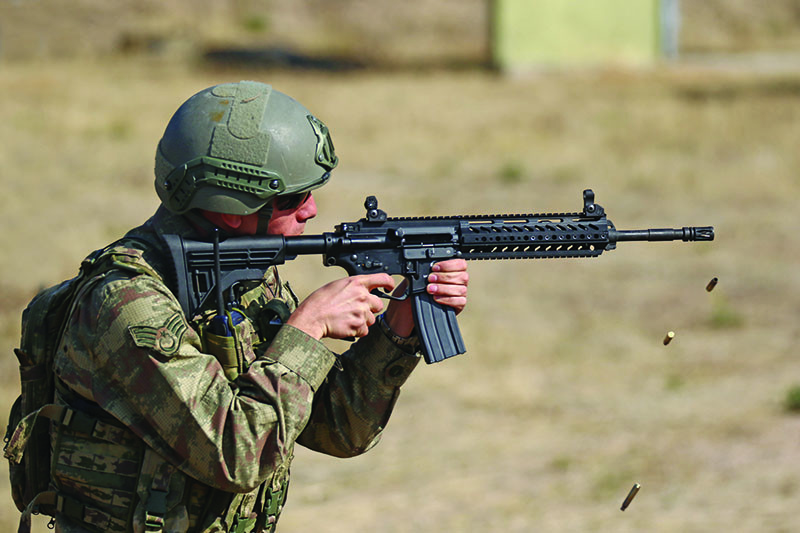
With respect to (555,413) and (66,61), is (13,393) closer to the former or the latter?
(555,413)

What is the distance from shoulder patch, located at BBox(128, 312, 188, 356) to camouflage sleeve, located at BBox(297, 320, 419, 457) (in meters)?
0.77

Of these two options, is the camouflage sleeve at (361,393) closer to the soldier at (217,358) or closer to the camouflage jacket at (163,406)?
the soldier at (217,358)

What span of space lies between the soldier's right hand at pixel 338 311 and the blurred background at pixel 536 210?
3.86 m

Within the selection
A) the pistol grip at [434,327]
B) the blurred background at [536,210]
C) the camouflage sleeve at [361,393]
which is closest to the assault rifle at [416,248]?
the pistol grip at [434,327]

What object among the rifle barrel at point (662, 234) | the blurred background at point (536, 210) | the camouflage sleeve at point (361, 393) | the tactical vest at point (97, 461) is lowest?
the tactical vest at point (97, 461)

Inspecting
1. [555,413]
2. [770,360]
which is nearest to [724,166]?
[770,360]

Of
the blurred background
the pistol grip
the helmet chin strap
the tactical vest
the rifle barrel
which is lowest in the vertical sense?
the tactical vest

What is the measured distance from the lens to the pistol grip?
3.55m

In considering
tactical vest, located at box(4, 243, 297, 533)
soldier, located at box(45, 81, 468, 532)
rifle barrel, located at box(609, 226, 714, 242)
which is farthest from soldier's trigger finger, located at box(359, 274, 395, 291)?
rifle barrel, located at box(609, 226, 714, 242)

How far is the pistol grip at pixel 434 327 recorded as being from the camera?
11.6 feet

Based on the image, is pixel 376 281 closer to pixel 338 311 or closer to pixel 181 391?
pixel 338 311

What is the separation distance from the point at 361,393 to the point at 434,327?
1.05 feet

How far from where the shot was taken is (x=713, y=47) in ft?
115

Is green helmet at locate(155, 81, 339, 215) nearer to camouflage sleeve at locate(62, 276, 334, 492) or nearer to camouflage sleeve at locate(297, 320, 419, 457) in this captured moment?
camouflage sleeve at locate(62, 276, 334, 492)
